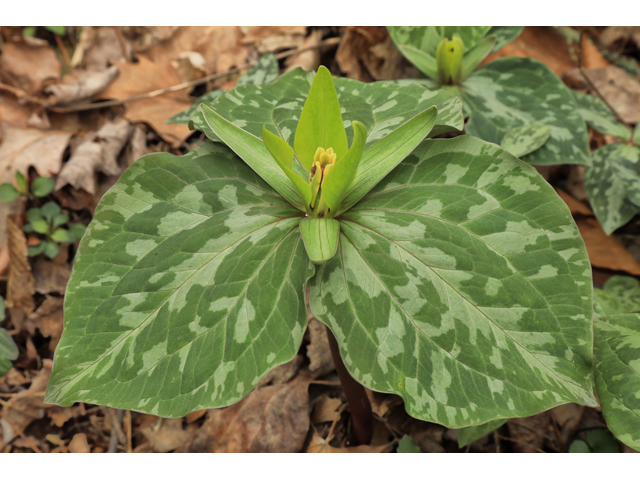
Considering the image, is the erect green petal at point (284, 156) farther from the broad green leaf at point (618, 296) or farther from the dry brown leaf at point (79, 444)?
the dry brown leaf at point (79, 444)

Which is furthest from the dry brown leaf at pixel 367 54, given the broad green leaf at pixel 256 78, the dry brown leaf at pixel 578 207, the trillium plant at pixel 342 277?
the trillium plant at pixel 342 277

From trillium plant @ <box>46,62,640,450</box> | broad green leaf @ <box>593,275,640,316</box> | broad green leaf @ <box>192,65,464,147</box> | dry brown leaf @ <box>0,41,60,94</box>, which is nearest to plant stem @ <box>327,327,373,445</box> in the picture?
trillium plant @ <box>46,62,640,450</box>

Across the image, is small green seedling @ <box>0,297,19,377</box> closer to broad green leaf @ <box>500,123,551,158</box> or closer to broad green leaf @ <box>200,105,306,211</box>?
broad green leaf @ <box>200,105,306,211</box>

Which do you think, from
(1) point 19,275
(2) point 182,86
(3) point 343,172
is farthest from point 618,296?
(1) point 19,275

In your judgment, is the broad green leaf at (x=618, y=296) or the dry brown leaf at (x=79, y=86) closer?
the broad green leaf at (x=618, y=296)

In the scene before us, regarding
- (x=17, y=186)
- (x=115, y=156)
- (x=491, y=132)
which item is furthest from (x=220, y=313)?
(x=17, y=186)

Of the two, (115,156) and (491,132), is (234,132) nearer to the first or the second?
(491,132)
